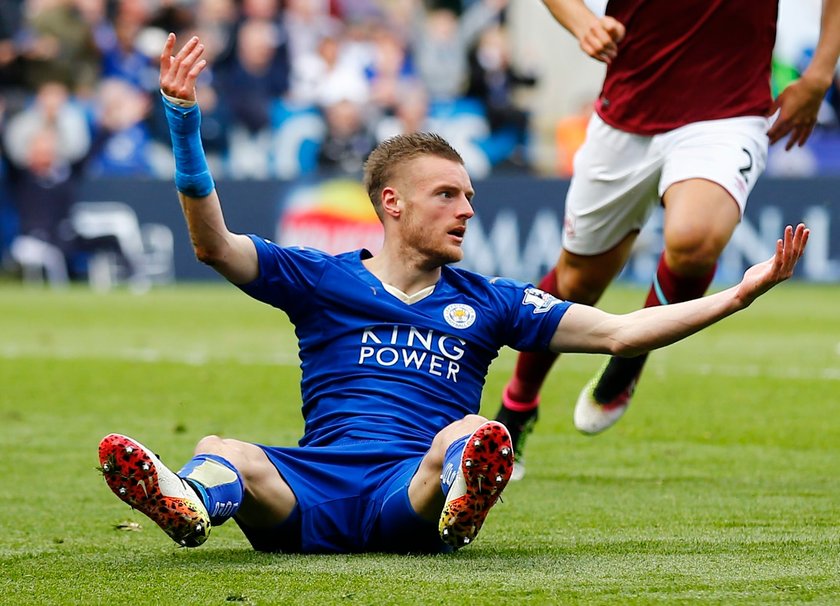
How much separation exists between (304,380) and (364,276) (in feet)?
1.14

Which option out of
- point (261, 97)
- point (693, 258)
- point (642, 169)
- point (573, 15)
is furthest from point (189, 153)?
point (261, 97)

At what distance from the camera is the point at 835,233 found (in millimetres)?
17641

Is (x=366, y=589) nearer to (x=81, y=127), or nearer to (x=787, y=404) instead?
(x=787, y=404)

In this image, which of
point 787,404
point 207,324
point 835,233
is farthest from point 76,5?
point 787,404

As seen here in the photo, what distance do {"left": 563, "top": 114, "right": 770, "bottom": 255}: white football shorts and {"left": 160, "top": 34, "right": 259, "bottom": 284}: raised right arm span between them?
2252mm

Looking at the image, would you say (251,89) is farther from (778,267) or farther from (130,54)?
(778,267)

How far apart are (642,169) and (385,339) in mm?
2055

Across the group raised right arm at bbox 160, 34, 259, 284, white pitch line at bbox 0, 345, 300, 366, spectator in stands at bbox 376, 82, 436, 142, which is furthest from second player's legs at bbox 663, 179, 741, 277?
spectator in stands at bbox 376, 82, 436, 142

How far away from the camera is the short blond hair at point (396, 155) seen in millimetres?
4652

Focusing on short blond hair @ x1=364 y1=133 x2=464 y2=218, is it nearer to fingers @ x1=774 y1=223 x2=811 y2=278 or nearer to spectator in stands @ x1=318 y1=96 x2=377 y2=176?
fingers @ x1=774 y1=223 x2=811 y2=278

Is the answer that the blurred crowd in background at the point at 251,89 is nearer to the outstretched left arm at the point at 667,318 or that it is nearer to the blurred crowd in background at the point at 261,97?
the blurred crowd in background at the point at 261,97

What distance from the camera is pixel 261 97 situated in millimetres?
19344

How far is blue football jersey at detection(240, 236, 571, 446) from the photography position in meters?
4.49

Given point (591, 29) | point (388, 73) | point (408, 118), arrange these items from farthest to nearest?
point (388, 73) → point (408, 118) → point (591, 29)
